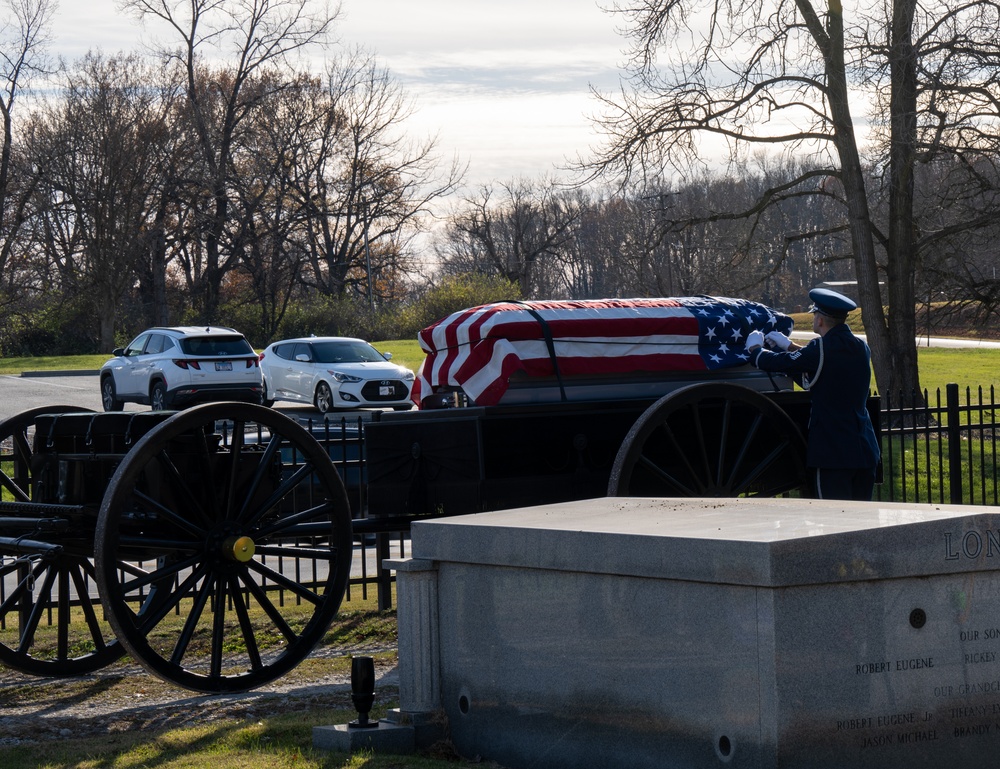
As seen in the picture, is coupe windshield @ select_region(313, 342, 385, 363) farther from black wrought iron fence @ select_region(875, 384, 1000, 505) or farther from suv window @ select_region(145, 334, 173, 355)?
black wrought iron fence @ select_region(875, 384, 1000, 505)

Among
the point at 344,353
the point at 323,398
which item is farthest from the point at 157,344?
the point at 344,353

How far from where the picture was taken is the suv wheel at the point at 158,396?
25.2 metres

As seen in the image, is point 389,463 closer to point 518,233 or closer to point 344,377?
point 344,377

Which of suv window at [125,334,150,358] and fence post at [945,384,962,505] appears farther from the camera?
suv window at [125,334,150,358]

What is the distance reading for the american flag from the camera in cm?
738

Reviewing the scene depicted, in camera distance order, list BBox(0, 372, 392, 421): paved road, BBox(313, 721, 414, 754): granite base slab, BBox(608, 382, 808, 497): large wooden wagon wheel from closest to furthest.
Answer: BBox(313, 721, 414, 754): granite base slab, BBox(608, 382, 808, 497): large wooden wagon wheel, BBox(0, 372, 392, 421): paved road

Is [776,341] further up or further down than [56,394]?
further up

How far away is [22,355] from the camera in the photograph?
5072 centimetres

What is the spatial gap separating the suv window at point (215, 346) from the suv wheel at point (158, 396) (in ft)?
2.97

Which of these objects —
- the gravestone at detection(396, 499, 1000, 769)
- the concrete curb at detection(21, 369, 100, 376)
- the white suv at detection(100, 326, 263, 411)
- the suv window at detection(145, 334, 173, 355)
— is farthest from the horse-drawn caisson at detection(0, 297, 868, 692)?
the concrete curb at detection(21, 369, 100, 376)

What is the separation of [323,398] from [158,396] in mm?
3349

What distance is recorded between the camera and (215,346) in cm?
2567

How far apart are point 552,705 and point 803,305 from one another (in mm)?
101436

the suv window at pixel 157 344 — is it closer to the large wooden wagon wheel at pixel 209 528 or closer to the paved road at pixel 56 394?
the paved road at pixel 56 394
